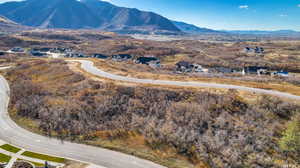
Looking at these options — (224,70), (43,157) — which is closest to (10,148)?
(43,157)

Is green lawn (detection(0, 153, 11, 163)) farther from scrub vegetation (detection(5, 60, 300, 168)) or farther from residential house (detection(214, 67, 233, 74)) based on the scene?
residential house (detection(214, 67, 233, 74))

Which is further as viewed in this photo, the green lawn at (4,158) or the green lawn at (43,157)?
the green lawn at (43,157)

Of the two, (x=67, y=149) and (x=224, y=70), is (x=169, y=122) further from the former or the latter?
(x=224, y=70)

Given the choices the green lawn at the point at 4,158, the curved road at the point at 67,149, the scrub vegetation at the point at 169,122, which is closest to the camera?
the curved road at the point at 67,149

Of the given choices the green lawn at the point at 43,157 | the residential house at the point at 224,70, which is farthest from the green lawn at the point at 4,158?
the residential house at the point at 224,70

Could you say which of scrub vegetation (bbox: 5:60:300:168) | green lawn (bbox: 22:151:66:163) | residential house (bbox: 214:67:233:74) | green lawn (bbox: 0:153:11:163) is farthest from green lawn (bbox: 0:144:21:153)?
residential house (bbox: 214:67:233:74)

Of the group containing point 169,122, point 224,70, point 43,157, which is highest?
point 224,70

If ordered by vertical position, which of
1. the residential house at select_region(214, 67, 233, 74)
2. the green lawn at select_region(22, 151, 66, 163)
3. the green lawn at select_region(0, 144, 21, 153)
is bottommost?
the green lawn at select_region(22, 151, 66, 163)

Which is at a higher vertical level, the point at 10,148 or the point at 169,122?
the point at 169,122

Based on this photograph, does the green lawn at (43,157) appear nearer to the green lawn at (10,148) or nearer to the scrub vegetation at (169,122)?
the green lawn at (10,148)

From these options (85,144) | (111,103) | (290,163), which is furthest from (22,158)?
(290,163)
